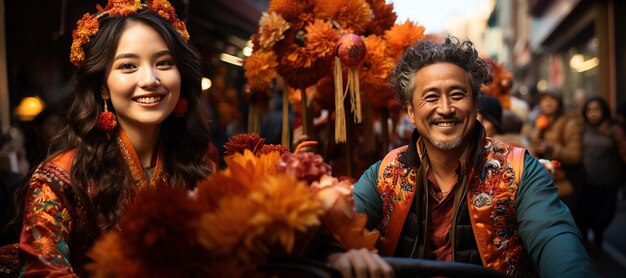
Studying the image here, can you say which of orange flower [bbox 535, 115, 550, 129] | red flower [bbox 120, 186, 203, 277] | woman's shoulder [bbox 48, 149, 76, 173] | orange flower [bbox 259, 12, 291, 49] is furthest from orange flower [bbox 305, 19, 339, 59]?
orange flower [bbox 535, 115, 550, 129]

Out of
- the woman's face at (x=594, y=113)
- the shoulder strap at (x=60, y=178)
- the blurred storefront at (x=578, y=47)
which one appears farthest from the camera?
the blurred storefront at (x=578, y=47)

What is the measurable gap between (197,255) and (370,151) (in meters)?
2.84

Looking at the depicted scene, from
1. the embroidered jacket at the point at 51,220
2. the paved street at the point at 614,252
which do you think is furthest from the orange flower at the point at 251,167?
the paved street at the point at 614,252

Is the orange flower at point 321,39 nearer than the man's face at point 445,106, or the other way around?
the man's face at point 445,106

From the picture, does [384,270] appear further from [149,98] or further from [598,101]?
[598,101]

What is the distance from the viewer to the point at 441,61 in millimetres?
2486

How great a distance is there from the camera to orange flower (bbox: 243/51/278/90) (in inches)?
143

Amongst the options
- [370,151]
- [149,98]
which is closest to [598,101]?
[370,151]

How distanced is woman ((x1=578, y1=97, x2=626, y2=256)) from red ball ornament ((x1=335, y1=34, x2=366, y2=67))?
4.77 metres

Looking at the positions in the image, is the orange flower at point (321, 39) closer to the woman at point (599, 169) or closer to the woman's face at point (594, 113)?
the woman at point (599, 169)

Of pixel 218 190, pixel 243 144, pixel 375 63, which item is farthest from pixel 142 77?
pixel 375 63

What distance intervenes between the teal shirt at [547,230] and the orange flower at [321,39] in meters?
1.29

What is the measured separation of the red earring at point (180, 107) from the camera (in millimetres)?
2744

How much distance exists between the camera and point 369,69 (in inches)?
147
